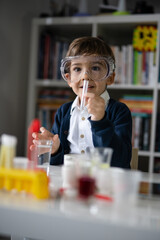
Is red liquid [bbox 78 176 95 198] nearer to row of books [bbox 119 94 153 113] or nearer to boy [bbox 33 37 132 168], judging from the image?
boy [bbox 33 37 132 168]

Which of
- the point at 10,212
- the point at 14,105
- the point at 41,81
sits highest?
the point at 41,81

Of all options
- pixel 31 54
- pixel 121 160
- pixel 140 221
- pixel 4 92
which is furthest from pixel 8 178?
pixel 31 54

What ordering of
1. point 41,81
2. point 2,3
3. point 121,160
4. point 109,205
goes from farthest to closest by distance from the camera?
point 41,81, point 2,3, point 121,160, point 109,205

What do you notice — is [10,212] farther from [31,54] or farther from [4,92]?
[31,54]

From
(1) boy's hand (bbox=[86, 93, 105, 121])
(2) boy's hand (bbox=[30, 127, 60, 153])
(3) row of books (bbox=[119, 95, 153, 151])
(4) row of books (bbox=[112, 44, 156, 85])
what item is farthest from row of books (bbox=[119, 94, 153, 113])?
(1) boy's hand (bbox=[86, 93, 105, 121])

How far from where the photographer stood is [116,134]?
1253 mm

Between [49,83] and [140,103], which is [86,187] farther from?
[49,83]

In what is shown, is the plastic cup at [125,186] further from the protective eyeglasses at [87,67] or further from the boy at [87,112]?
the protective eyeglasses at [87,67]

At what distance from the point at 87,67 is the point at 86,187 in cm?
89

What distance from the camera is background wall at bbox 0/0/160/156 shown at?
9.02ft

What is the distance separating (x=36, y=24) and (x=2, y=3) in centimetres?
33

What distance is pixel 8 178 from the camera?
29.9 inches

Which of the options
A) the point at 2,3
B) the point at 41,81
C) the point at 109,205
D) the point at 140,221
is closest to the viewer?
the point at 140,221

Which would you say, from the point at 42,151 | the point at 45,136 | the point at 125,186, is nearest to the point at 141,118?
the point at 45,136
